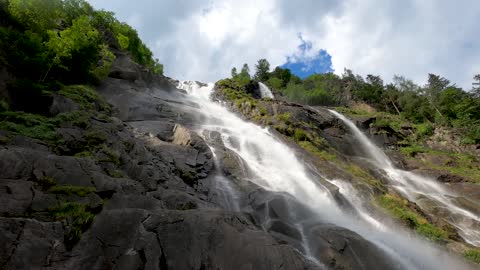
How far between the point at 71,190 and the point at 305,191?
44.6ft

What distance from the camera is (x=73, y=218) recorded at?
809 cm

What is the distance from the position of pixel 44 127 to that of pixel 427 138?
52.8m

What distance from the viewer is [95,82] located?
2947 cm

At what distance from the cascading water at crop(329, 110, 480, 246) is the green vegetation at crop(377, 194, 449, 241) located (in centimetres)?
277

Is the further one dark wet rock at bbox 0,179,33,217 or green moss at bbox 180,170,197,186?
green moss at bbox 180,170,197,186

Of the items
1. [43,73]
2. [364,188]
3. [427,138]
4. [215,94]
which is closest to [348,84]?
[427,138]

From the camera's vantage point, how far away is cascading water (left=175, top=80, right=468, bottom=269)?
→ 14.3 m

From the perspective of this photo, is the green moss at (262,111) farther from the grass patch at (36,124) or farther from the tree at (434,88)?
the tree at (434,88)

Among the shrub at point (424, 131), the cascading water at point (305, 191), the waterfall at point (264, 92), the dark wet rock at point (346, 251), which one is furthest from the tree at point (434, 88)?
the dark wet rock at point (346, 251)

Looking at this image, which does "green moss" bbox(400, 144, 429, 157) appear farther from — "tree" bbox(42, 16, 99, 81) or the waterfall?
"tree" bbox(42, 16, 99, 81)

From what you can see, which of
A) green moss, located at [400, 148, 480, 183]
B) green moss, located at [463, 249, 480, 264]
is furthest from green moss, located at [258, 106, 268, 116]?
green moss, located at [463, 249, 480, 264]

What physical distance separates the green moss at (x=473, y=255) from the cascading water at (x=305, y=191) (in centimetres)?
77

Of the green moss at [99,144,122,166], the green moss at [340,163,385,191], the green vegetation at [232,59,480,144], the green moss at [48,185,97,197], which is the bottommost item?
the green moss at [48,185,97,197]

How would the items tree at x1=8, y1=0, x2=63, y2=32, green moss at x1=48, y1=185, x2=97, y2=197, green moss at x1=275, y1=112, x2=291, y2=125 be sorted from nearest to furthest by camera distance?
green moss at x1=48, y1=185, x2=97, y2=197, tree at x1=8, y1=0, x2=63, y2=32, green moss at x1=275, y1=112, x2=291, y2=125
